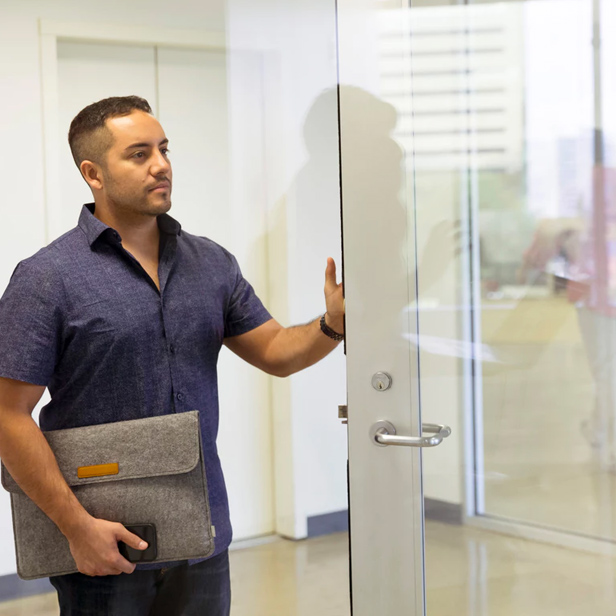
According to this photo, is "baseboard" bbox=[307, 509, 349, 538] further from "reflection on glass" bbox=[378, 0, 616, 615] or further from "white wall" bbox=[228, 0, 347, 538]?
"reflection on glass" bbox=[378, 0, 616, 615]

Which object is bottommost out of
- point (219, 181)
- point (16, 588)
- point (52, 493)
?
point (16, 588)

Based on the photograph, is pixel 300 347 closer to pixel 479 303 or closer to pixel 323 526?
pixel 479 303

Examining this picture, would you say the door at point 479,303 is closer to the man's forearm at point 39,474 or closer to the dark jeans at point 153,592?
the dark jeans at point 153,592

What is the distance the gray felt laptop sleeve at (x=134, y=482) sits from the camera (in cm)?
155

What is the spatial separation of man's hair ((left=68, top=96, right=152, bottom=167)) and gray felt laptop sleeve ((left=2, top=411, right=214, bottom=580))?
55 centimetres

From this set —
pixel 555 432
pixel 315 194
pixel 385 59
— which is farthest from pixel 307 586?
pixel 385 59

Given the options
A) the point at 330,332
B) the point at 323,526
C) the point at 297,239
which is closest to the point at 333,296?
the point at 330,332

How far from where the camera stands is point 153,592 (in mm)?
1638

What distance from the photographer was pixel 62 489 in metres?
1.51

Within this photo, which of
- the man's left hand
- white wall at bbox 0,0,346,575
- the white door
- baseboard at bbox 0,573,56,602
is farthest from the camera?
white wall at bbox 0,0,346,575

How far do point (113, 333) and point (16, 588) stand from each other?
1.68m

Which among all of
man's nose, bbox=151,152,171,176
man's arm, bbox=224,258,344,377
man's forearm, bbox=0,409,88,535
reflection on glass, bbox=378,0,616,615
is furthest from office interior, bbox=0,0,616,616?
man's forearm, bbox=0,409,88,535

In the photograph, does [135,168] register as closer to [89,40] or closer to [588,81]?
[588,81]

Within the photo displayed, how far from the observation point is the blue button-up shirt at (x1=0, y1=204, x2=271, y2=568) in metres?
1.53
